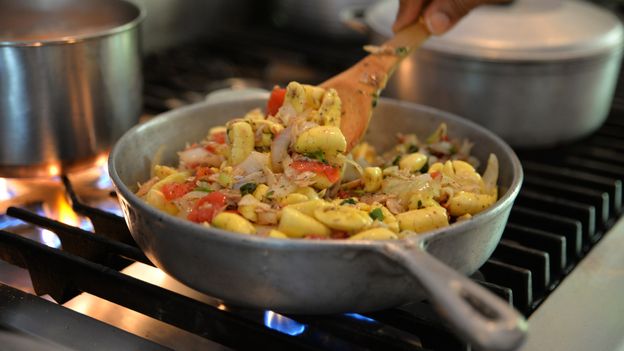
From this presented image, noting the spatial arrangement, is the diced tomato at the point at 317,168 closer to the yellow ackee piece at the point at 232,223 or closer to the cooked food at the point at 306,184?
the cooked food at the point at 306,184

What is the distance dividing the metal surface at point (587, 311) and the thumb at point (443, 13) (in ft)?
1.18

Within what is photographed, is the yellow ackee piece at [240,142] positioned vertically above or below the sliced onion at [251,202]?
above

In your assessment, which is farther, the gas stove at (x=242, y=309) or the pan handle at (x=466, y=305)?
the gas stove at (x=242, y=309)

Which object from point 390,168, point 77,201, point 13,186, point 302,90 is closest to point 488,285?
point 390,168

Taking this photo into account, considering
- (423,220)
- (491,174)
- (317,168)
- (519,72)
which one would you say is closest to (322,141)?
(317,168)

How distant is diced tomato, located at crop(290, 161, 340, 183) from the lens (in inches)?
30.8

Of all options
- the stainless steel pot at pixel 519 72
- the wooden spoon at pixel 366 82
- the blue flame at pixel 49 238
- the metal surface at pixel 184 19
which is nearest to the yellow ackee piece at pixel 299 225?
Result: the wooden spoon at pixel 366 82

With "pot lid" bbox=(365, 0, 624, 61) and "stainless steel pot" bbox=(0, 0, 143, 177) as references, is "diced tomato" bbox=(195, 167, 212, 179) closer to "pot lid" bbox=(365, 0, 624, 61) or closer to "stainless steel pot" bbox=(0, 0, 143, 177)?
"stainless steel pot" bbox=(0, 0, 143, 177)

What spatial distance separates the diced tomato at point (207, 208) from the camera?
0.73m

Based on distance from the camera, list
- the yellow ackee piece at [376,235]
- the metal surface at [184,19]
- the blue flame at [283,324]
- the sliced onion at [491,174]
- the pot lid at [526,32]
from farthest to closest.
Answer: the metal surface at [184,19] → the pot lid at [526,32] → the sliced onion at [491,174] → the blue flame at [283,324] → the yellow ackee piece at [376,235]

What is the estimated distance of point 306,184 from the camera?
30.2 inches

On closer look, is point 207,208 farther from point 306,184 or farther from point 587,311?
point 587,311

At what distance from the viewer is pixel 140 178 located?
2.98ft

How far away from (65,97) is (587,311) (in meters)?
0.71
